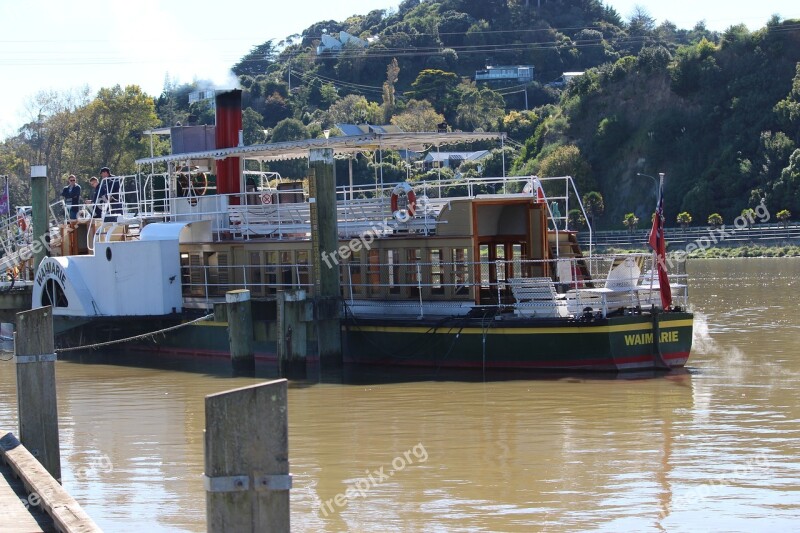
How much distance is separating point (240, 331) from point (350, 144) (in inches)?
180

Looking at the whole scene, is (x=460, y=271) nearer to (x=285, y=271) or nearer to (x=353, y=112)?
(x=285, y=271)

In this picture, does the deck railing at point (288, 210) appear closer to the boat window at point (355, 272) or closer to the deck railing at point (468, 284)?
the boat window at point (355, 272)

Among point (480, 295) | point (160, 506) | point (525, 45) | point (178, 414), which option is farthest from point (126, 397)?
point (525, 45)

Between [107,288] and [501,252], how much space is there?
31.9 ft

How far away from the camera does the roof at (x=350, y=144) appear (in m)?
25.3

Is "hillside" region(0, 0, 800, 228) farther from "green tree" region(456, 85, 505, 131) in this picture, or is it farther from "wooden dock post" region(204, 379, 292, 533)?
"wooden dock post" region(204, 379, 292, 533)

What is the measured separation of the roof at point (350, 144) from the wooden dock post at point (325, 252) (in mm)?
742

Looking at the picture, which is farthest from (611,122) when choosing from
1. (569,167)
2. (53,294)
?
(53,294)

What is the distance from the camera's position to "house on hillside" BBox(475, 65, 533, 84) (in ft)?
523

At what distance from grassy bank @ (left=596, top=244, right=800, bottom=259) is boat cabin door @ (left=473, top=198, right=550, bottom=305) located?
149ft

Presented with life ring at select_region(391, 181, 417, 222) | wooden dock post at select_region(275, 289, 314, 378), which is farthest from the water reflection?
life ring at select_region(391, 181, 417, 222)

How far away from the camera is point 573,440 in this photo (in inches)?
666

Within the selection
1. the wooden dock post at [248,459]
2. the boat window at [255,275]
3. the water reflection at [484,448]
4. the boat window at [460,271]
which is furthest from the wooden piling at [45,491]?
the boat window at [255,275]

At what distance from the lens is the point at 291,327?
23594 mm
